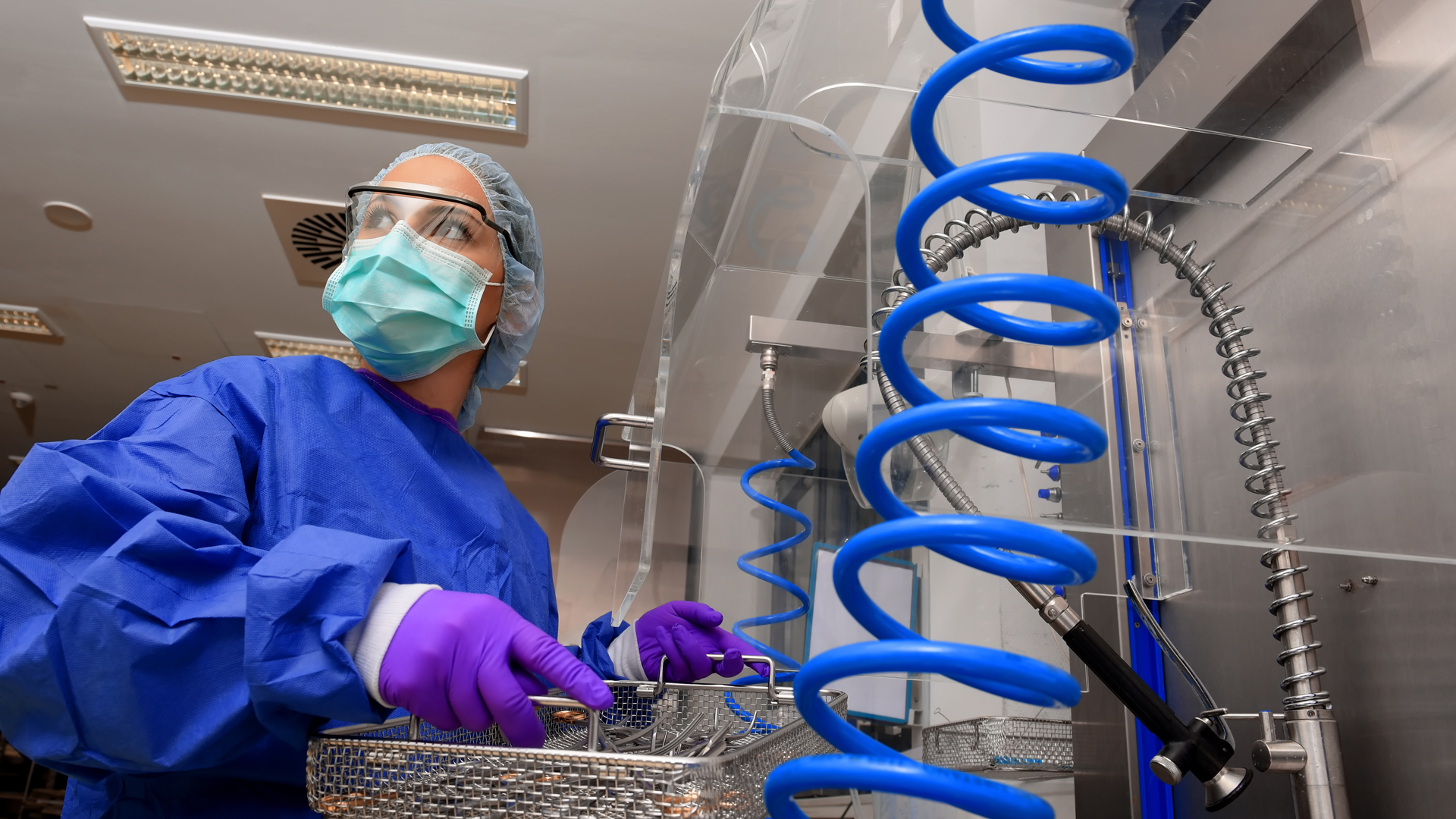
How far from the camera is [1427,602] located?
2.25ft

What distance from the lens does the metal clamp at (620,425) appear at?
133 cm

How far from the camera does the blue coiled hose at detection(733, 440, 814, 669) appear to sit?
120 centimetres

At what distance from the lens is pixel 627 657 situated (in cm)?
124

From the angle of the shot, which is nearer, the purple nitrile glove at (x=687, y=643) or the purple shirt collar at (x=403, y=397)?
the purple nitrile glove at (x=687, y=643)

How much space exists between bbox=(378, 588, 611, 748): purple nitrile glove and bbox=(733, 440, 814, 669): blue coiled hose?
1.99ft

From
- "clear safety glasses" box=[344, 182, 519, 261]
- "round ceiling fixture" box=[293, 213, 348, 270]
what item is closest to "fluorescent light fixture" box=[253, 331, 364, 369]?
"round ceiling fixture" box=[293, 213, 348, 270]

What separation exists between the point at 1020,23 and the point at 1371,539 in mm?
538

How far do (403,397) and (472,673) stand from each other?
742 millimetres

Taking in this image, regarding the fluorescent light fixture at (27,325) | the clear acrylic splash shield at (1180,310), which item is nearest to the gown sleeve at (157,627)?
the clear acrylic splash shield at (1180,310)

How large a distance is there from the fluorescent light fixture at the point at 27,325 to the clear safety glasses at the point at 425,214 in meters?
3.82

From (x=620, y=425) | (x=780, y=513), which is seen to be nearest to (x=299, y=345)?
(x=620, y=425)

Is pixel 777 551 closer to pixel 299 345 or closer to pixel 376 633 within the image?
pixel 376 633

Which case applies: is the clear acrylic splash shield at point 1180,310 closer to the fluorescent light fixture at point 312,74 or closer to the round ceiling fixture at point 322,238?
the fluorescent light fixture at point 312,74

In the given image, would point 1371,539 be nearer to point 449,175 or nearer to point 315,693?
point 315,693
